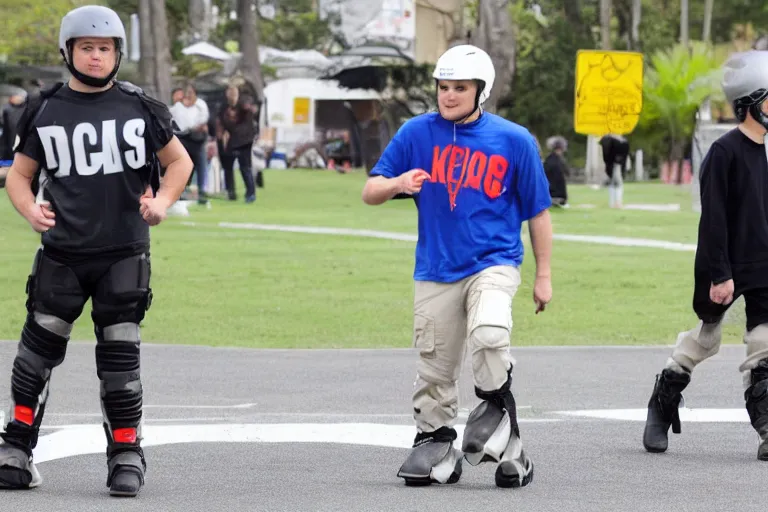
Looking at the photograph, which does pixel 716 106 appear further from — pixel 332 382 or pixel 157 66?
pixel 332 382

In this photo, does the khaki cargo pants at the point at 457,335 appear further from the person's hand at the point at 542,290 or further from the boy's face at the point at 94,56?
the boy's face at the point at 94,56

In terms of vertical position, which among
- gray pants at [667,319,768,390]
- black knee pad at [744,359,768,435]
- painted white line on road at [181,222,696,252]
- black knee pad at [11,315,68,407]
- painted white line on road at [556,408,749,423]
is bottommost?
painted white line on road at [181,222,696,252]

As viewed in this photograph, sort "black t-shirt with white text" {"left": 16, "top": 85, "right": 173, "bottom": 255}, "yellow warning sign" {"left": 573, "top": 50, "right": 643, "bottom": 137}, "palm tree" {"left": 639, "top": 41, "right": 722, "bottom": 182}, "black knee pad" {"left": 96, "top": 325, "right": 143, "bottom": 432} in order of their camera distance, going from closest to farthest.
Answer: "black t-shirt with white text" {"left": 16, "top": 85, "right": 173, "bottom": 255}, "black knee pad" {"left": 96, "top": 325, "right": 143, "bottom": 432}, "yellow warning sign" {"left": 573, "top": 50, "right": 643, "bottom": 137}, "palm tree" {"left": 639, "top": 41, "right": 722, "bottom": 182}

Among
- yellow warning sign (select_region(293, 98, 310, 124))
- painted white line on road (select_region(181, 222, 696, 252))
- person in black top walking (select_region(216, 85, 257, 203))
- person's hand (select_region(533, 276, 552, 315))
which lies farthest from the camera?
yellow warning sign (select_region(293, 98, 310, 124))

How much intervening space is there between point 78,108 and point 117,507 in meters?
1.48

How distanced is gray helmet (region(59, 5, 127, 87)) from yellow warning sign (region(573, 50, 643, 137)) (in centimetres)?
1949

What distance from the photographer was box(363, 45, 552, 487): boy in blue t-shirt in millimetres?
6742

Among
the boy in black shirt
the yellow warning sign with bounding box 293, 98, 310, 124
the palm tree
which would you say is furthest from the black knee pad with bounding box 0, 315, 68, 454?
the yellow warning sign with bounding box 293, 98, 310, 124

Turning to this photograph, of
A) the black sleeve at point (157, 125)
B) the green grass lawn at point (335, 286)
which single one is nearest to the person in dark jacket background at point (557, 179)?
the green grass lawn at point (335, 286)

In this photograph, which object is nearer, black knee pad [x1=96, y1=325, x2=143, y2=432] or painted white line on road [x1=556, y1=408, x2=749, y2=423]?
black knee pad [x1=96, y1=325, x2=143, y2=432]

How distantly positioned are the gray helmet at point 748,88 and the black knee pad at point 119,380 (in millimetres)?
2898

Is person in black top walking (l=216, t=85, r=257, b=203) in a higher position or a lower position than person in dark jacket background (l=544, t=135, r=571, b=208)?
higher

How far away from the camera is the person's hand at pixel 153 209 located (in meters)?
6.43

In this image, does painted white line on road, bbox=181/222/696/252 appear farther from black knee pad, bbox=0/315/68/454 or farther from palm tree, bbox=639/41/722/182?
palm tree, bbox=639/41/722/182
